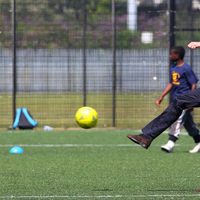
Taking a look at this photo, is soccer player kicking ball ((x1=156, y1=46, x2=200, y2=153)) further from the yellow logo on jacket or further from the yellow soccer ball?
the yellow soccer ball

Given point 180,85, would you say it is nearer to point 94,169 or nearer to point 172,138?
point 172,138

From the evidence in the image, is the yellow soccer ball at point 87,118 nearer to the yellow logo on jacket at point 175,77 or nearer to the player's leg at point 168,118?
the yellow logo on jacket at point 175,77

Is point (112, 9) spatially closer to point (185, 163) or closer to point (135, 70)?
point (135, 70)

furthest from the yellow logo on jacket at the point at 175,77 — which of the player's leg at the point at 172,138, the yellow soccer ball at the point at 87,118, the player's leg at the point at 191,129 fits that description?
the yellow soccer ball at the point at 87,118

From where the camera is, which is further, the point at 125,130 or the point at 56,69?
the point at 56,69

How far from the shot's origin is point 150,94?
22781 millimetres

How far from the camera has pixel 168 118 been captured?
11.2 m

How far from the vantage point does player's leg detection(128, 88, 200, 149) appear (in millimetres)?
11062

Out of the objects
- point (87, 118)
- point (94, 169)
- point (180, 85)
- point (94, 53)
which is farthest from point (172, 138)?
point (94, 53)

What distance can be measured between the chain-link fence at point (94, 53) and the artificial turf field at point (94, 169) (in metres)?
3.05

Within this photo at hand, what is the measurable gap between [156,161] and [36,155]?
7.83ft

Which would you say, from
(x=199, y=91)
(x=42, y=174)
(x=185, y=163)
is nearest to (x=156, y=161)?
(x=185, y=163)

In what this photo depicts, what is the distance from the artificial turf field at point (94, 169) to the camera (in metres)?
10.7

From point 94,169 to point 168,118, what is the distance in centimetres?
254
